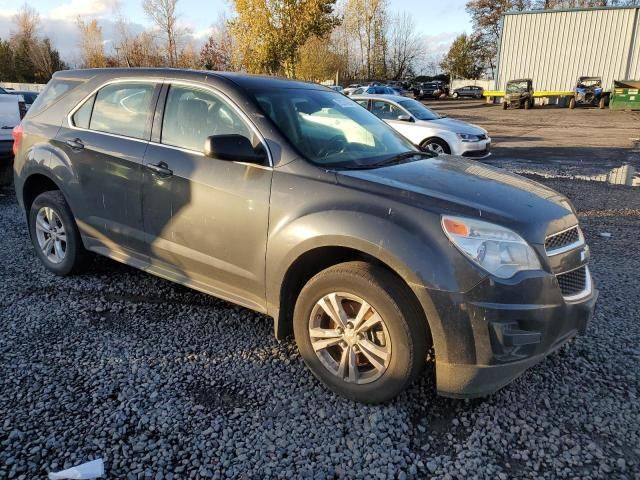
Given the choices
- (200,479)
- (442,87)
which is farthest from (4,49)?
(200,479)

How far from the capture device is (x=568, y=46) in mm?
39031

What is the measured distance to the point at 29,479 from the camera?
226 cm

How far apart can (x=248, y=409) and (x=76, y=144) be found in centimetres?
265

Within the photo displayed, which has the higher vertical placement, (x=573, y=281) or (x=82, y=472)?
(x=573, y=281)

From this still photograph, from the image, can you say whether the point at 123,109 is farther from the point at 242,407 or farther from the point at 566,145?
the point at 566,145

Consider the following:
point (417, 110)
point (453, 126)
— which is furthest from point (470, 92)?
point (453, 126)

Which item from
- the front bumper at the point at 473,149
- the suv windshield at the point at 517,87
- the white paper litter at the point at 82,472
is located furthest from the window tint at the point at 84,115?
the suv windshield at the point at 517,87

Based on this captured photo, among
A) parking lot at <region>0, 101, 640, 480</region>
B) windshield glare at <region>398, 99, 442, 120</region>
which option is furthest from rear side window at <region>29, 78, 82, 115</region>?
windshield glare at <region>398, 99, 442, 120</region>

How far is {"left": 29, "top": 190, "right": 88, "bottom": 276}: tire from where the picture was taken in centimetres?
430

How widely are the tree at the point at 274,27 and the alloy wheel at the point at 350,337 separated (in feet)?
91.7

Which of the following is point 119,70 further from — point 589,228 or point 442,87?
point 442,87

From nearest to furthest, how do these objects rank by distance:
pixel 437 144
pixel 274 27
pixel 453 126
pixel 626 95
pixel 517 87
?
pixel 437 144 → pixel 453 126 → pixel 274 27 → pixel 626 95 → pixel 517 87

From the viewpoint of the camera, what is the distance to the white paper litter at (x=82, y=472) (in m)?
2.27

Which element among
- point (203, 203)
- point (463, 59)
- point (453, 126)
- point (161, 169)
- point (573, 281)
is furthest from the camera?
point (463, 59)
